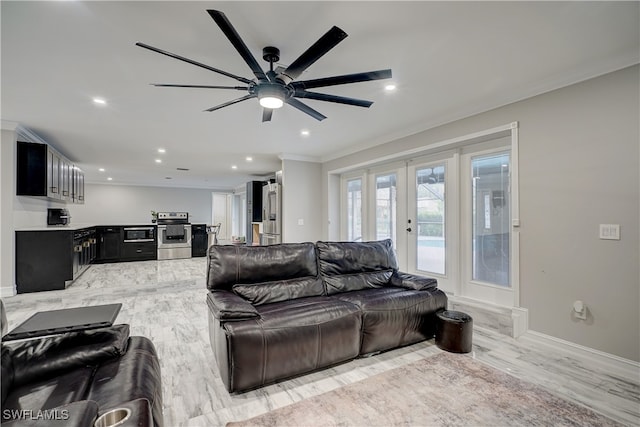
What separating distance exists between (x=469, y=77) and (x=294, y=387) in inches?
119

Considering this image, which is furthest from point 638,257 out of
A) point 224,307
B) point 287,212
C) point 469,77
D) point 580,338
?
point 287,212

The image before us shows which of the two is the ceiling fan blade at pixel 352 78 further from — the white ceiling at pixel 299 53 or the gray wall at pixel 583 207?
the gray wall at pixel 583 207

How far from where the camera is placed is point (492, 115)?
10.8 feet

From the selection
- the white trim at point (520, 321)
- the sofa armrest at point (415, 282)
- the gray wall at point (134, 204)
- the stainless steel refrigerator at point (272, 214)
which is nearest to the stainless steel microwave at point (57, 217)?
the stainless steel refrigerator at point (272, 214)

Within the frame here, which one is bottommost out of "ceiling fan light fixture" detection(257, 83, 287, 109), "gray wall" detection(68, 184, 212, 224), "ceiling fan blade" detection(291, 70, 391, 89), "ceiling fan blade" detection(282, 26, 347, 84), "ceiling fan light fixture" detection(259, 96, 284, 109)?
"gray wall" detection(68, 184, 212, 224)

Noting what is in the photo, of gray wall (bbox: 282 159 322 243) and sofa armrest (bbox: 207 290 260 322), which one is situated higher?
gray wall (bbox: 282 159 322 243)

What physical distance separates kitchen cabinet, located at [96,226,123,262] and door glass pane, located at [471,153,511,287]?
8355 mm

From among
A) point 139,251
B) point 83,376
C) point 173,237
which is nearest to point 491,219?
point 83,376

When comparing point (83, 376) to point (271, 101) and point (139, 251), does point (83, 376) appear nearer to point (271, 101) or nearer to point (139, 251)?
point (271, 101)

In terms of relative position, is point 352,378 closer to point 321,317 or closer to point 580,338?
point 321,317

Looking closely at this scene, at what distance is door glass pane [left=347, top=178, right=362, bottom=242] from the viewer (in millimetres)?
5754

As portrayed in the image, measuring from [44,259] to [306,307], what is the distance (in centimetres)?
464

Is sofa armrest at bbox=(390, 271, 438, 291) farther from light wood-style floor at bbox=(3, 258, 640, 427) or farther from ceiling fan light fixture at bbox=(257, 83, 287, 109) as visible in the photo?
ceiling fan light fixture at bbox=(257, 83, 287, 109)

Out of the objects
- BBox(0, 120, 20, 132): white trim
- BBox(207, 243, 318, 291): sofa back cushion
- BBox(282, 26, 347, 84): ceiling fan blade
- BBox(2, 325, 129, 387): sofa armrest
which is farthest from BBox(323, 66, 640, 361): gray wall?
BBox(0, 120, 20, 132): white trim
